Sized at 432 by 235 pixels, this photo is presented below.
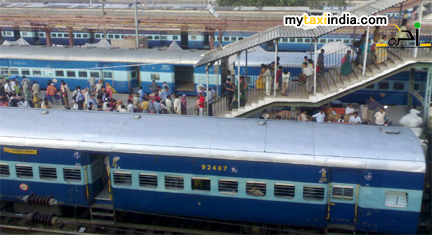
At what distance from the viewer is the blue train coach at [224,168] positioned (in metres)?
10.7

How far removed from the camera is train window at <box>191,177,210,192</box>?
37.8 feet

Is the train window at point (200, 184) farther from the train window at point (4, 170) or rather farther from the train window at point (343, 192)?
the train window at point (4, 170)

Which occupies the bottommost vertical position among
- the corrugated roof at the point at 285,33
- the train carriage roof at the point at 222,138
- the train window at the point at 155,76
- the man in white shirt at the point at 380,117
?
the man in white shirt at the point at 380,117

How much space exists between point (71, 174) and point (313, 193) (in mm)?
6867

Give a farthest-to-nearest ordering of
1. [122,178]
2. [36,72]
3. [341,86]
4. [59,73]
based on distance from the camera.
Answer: [36,72], [59,73], [341,86], [122,178]

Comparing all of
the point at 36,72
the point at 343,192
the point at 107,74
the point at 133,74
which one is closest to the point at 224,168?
the point at 343,192

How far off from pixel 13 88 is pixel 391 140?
22380 mm

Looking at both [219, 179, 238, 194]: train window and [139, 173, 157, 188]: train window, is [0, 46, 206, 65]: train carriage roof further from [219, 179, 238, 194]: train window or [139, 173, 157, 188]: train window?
[219, 179, 238, 194]: train window

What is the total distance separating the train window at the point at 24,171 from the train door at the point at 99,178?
1851 mm

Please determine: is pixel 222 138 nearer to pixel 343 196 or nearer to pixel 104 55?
pixel 343 196

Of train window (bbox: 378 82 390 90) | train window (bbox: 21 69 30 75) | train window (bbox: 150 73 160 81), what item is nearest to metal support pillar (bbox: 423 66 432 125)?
train window (bbox: 378 82 390 90)

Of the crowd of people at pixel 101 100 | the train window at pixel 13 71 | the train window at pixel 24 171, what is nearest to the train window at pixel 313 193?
the train window at pixel 24 171

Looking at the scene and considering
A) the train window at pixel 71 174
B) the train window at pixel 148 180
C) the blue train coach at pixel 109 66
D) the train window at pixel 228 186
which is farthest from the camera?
the blue train coach at pixel 109 66

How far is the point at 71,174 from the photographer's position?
40.3 feet
